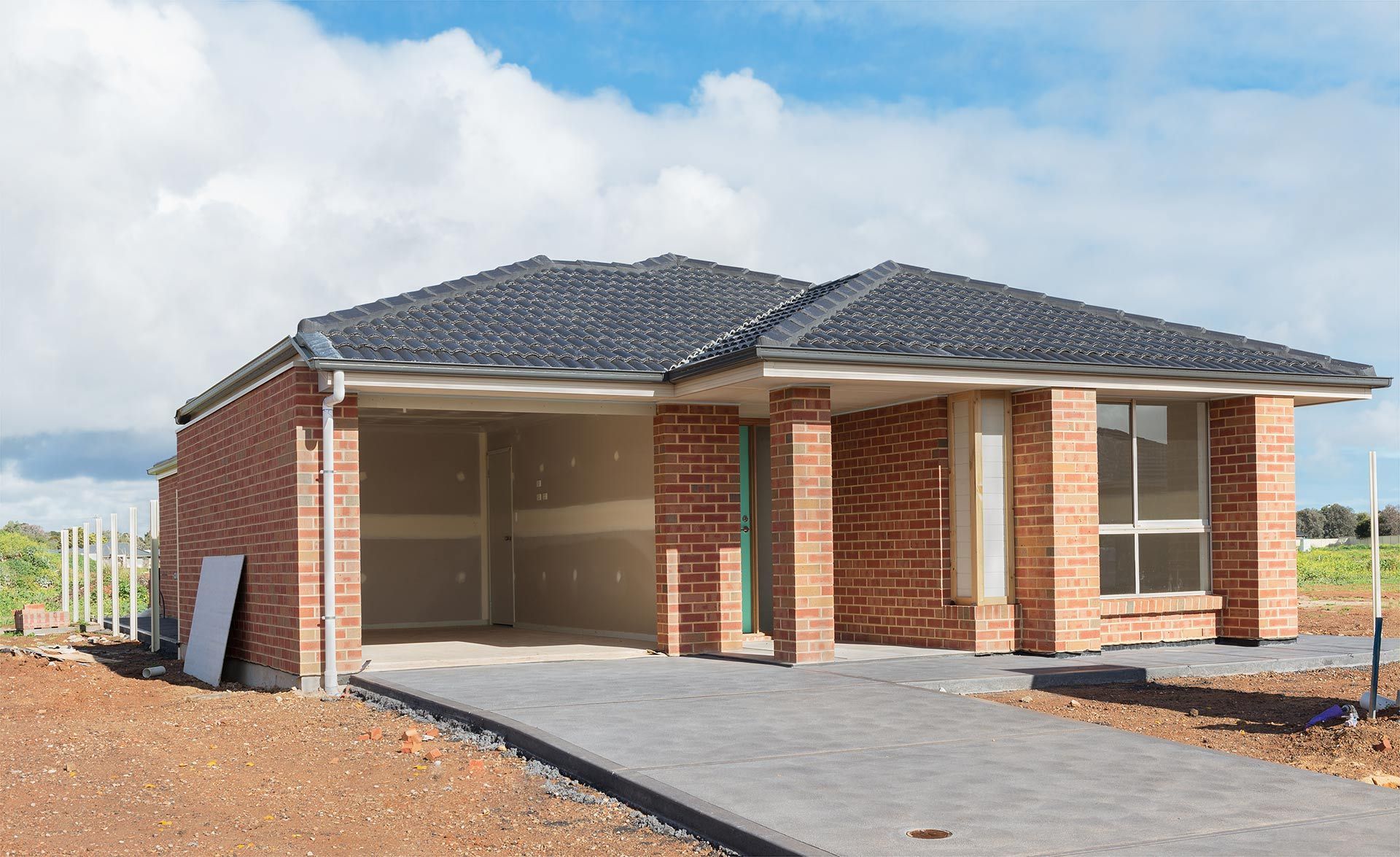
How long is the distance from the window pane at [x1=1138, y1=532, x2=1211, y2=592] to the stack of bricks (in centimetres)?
1916

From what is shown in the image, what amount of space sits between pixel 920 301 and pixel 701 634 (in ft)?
13.7

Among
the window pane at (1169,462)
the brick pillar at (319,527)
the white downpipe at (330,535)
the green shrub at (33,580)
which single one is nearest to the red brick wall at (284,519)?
the brick pillar at (319,527)

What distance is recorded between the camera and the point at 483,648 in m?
14.8

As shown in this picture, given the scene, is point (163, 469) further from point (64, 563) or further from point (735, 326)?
point (735, 326)

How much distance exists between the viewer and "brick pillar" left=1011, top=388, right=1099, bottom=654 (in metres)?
12.8

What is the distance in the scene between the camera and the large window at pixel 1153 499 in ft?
44.3

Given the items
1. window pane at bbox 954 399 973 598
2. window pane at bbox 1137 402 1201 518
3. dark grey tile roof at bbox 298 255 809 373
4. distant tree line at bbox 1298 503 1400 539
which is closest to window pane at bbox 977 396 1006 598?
window pane at bbox 954 399 973 598

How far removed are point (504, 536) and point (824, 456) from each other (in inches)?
333

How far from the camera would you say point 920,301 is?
45.6 feet

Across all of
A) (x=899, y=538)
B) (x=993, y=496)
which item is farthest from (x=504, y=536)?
(x=993, y=496)

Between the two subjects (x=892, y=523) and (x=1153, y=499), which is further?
(x=892, y=523)

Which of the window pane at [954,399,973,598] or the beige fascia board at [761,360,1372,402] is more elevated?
the beige fascia board at [761,360,1372,402]

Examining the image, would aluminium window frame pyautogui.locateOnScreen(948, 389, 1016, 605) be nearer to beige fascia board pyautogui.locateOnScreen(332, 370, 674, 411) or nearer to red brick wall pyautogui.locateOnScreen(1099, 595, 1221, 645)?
red brick wall pyautogui.locateOnScreen(1099, 595, 1221, 645)

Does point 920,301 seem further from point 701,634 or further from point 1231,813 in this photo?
point 1231,813
